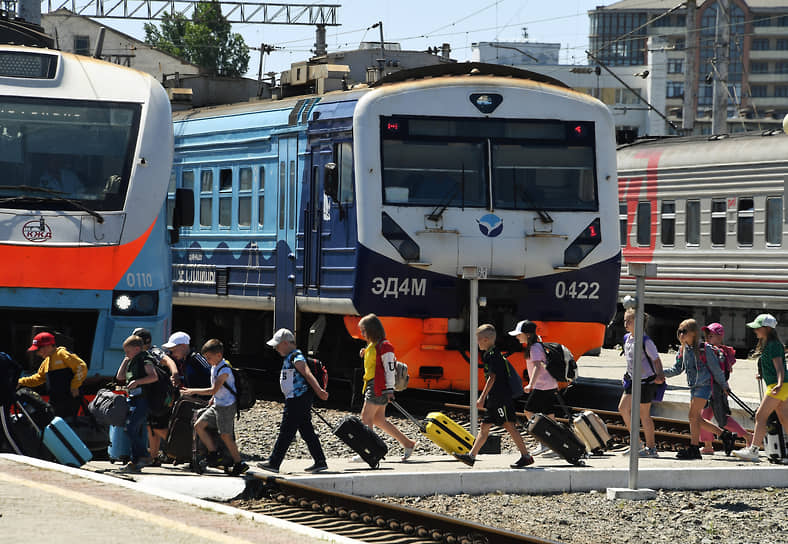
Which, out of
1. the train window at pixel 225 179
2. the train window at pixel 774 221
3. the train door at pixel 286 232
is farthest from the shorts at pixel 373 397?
the train window at pixel 774 221

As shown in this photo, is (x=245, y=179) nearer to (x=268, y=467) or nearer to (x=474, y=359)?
(x=474, y=359)

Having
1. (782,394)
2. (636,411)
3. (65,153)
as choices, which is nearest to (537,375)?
(636,411)

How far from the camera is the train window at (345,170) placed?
17312 millimetres

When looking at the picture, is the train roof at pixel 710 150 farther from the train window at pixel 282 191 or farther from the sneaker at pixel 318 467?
the sneaker at pixel 318 467

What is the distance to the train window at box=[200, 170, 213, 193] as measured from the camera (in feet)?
69.9

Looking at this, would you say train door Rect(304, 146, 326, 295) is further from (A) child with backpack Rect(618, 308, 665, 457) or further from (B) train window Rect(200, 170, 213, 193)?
(A) child with backpack Rect(618, 308, 665, 457)

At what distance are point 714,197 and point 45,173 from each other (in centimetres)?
1491

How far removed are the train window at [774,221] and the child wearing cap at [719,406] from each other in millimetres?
10066

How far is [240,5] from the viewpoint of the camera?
4894 cm

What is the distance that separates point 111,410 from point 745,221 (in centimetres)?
1524

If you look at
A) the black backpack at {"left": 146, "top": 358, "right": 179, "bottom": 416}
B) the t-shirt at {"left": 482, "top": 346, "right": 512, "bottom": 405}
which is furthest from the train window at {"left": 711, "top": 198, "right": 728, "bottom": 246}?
the black backpack at {"left": 146, "top": 358, "right": 179, "bottom": 416}

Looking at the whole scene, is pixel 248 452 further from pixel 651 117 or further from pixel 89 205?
pixel 651 117

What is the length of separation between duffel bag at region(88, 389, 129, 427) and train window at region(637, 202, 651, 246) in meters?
16.2

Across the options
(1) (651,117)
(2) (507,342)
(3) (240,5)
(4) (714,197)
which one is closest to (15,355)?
(2) (507,342)
